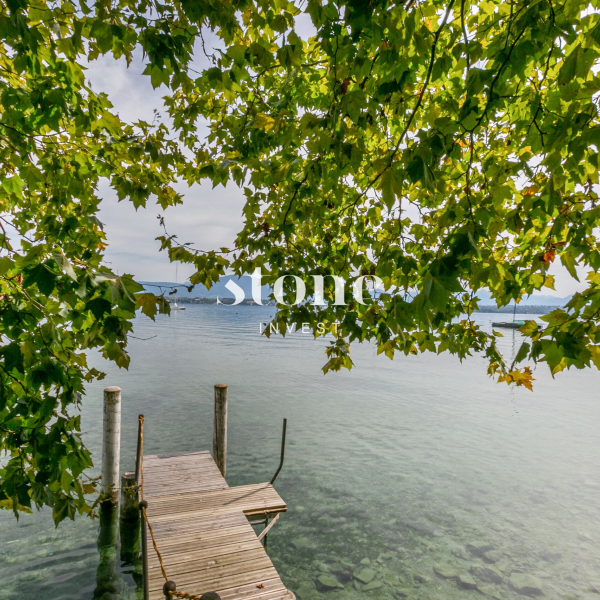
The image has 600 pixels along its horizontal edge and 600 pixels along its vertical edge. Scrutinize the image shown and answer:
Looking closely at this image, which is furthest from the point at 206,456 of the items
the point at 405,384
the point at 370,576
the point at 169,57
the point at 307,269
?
the point at 405,384

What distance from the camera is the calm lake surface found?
916 centimetres

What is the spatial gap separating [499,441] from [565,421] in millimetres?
7306

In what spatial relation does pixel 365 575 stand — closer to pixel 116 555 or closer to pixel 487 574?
pixel 487 574

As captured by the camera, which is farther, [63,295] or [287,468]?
[287,468]

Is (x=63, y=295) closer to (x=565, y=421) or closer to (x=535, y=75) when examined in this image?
(x=535, y=75)

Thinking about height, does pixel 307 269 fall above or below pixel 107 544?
above

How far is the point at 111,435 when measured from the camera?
10.2 meters

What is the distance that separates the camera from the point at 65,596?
8039mm

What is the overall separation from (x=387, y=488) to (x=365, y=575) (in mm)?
4798

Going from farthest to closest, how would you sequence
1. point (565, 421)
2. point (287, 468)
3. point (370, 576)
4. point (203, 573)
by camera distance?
1. point (565, 421)
2. point (287, 468)
3. point (370, 576)
4. point (203, 573)

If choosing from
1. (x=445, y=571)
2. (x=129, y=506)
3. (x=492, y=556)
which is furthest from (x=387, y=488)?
(x=129, y=506)

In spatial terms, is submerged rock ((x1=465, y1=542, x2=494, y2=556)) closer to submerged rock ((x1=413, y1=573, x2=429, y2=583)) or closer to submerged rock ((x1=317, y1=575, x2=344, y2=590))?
submerged rock ((x1=413, y1=573, x2=429, y2=583))

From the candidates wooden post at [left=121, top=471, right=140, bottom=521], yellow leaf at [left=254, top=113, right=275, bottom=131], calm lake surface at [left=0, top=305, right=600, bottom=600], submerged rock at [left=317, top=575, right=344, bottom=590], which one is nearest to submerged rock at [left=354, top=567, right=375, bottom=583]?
calm lake surface at [left=0, top=305, right=600, bottom=600]

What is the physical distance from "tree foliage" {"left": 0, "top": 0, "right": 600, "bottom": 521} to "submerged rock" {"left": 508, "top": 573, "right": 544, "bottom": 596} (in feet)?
25.0
